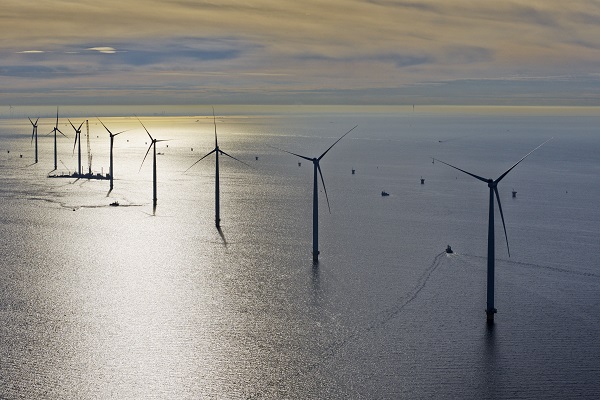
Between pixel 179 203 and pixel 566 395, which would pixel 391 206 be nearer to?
pixel 179 203

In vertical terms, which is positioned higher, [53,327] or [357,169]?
[357,169]

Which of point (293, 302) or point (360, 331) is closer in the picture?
point (360, 331)

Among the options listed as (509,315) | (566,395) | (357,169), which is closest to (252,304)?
(509,315)

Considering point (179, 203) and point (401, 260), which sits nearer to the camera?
point (401, 260)

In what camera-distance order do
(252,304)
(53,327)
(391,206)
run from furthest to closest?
(391,206) < (252,304) < (53,327)

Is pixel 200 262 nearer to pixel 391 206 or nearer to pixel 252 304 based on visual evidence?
pixel 252 304

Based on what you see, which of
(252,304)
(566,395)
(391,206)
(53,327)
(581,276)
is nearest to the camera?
(566,395)

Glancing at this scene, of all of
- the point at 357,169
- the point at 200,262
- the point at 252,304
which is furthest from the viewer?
the point at 357,169

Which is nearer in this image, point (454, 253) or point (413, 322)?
→ point (413, 322)

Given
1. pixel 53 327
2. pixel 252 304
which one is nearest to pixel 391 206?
pixel 252 304

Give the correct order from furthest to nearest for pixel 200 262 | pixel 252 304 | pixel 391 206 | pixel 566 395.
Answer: pixel 391 206, pixel 200 262, pixel 252 304, pixel 566 395
